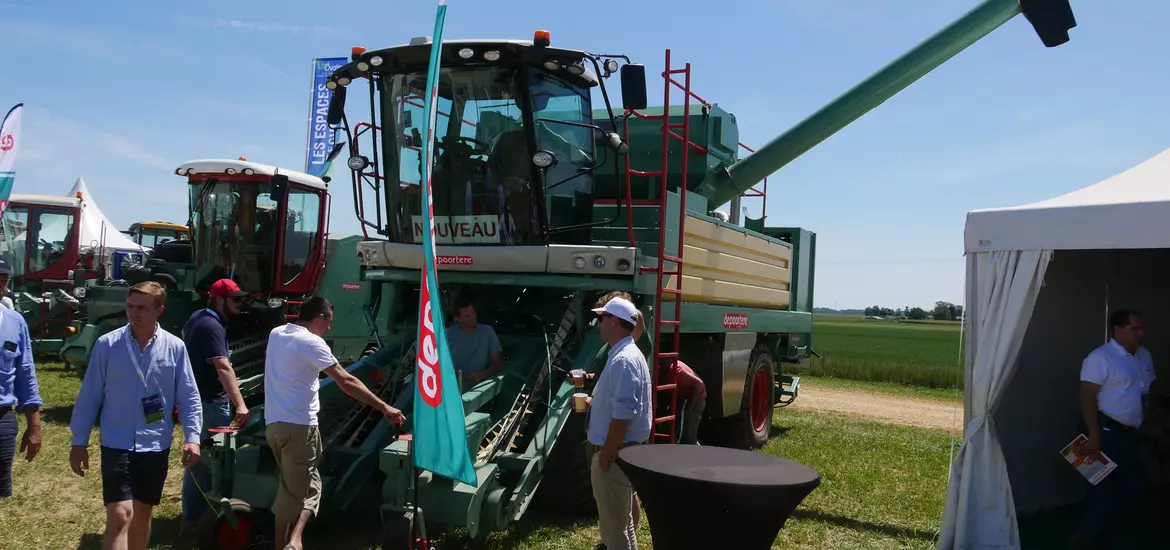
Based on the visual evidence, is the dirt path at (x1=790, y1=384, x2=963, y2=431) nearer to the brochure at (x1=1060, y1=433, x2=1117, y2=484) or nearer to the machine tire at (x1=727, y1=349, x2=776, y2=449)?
the machine tire at (x1=727, y1=349, x2=776, y2=449)

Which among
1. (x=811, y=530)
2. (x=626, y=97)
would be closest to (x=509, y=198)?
(x=626, y=97)

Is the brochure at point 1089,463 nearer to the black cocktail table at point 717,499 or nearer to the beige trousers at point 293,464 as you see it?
the black cocktail table at point 717,499

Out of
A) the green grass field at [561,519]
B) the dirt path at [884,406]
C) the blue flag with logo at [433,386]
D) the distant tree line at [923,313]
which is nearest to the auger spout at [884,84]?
the green grass field at [561,519]

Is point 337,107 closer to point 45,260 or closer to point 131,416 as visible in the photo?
point 131,416

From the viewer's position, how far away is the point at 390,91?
671cm

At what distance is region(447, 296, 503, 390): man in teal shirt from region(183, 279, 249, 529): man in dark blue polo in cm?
156

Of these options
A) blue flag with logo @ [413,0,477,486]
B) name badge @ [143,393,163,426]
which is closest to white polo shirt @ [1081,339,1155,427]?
blue flag with logo @ [413,0,477,486]

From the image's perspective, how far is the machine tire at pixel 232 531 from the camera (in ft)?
16.7

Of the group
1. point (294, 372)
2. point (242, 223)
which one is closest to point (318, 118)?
point (242, 223)

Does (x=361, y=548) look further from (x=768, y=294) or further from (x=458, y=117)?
(x=768, y=294)

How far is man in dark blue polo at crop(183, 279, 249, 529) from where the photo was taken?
5281 mm

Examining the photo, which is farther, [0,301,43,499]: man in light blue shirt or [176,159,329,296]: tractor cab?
[176,159,329,296]: tractor cab

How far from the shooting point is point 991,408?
215 inches

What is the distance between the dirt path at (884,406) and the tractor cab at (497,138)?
328 inches
